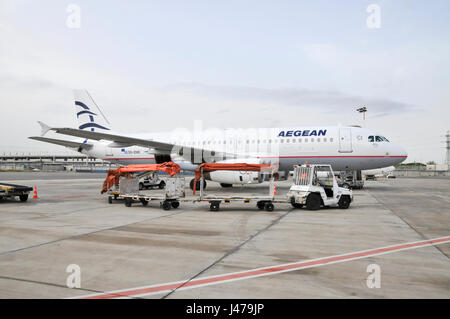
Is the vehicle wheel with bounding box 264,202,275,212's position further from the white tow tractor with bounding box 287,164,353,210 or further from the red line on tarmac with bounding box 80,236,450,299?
the red line on tarmac with bounding box 80,236,450,299

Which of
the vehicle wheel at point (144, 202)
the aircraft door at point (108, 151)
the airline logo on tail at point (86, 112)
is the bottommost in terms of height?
the vehicle wheel at point (144, 202)

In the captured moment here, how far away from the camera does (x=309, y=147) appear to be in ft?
69.4

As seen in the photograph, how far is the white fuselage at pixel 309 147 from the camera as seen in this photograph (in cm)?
2080

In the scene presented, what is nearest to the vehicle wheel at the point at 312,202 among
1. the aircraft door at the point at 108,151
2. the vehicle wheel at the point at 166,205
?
Answer: the vehicle wheel at the point at 166,205

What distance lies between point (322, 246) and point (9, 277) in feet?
19.0

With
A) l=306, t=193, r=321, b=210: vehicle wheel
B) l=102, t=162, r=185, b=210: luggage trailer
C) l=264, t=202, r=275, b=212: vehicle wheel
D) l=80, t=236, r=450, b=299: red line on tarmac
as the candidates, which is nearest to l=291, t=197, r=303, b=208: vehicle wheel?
l=306, t=193, r=321, b=210: vehicle wheel

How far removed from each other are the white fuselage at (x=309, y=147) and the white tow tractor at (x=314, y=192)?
6.42m

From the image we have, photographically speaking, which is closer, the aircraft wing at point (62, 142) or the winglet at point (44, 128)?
the winglet at point (44, 128)

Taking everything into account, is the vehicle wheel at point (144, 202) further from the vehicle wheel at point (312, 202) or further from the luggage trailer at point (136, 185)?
the vehicle wheel at point (312, 202)

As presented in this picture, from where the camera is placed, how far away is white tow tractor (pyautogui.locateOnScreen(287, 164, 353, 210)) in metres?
13.1

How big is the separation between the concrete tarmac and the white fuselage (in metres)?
9.26
